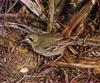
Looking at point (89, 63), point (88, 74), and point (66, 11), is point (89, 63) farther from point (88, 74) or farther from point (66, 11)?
point (66, 11)

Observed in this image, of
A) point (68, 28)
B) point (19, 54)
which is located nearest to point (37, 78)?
point (19, 54)

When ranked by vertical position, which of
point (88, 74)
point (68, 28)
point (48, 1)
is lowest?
point (88, 74)

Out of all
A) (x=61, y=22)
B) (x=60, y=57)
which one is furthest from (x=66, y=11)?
(x=60, y=57)

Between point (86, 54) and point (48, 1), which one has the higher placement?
point (48, 1)

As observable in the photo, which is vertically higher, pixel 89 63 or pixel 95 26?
pixel 95 26

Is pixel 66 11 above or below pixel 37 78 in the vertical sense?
above

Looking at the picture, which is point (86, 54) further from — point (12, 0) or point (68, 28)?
point (12, 0)

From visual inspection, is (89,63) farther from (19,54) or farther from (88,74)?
(19,54)
